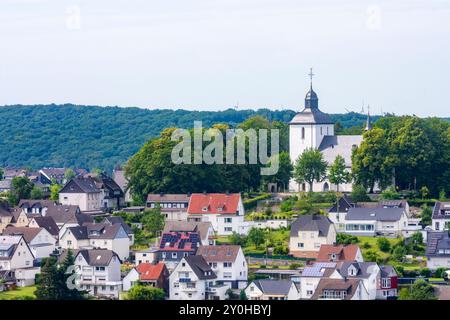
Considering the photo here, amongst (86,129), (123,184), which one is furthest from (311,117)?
(86,129)

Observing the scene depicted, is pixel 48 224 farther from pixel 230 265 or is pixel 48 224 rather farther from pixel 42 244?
pixel 230 265

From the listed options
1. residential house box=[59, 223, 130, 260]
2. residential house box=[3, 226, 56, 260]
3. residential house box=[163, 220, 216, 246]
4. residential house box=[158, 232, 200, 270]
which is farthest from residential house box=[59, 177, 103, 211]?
residential house box=[158, 232, 200, 270]

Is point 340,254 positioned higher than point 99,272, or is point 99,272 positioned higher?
point 340,254

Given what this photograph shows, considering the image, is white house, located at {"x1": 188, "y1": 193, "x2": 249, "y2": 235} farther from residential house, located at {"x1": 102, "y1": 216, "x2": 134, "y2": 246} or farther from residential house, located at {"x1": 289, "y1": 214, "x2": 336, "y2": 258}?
residential house, located at {"x1": 102, "y1": 216, "x2": 134, "y2": 246}

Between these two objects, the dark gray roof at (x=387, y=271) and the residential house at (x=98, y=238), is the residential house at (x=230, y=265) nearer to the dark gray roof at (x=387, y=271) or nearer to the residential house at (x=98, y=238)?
the dark gray roof at (x=387, y=271)

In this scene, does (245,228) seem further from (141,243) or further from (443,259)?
(443,259)
